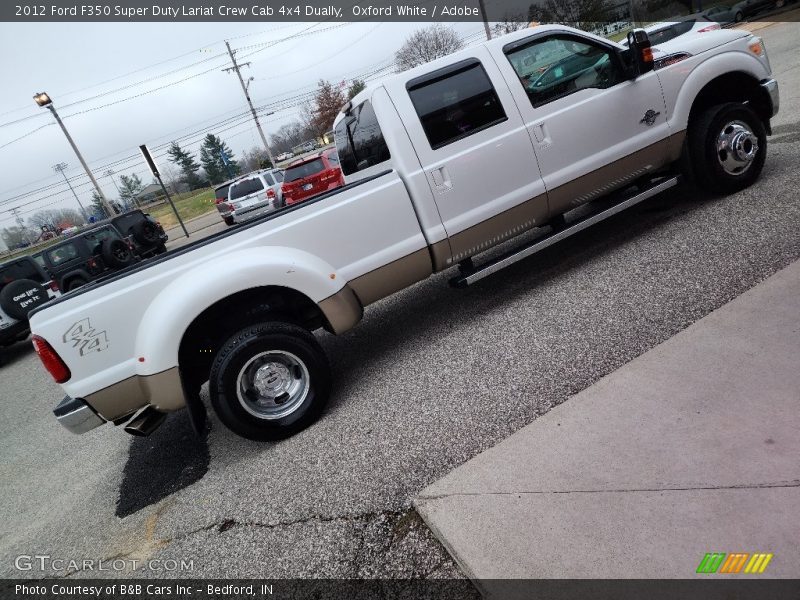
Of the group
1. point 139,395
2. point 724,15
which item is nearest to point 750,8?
point 724,15

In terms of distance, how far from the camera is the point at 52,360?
2973 mm

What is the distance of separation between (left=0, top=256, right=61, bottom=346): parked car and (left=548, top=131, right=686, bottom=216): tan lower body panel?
891cm

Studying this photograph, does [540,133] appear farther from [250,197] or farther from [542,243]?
[250,197]

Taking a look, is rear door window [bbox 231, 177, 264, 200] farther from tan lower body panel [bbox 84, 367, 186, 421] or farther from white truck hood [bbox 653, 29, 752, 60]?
tan lower body panel [bbox 84, 367, 186, 421]

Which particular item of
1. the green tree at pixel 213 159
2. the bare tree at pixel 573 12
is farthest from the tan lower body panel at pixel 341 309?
the green tree at pixel 213 159

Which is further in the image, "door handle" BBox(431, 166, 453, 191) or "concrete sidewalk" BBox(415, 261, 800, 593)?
"door handle" BBox(431, 166, 453, 191)

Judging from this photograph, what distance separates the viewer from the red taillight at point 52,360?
116 inches

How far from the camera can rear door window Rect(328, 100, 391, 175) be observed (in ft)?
13.1

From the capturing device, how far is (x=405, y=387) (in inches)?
143

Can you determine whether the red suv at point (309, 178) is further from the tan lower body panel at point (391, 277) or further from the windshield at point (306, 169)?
the tan lower body panel at point (391, 277)

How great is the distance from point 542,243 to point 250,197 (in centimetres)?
1677

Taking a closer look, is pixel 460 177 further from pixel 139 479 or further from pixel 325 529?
pixel 139 479

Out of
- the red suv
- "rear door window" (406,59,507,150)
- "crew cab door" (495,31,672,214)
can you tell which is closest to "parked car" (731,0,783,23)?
the red suv

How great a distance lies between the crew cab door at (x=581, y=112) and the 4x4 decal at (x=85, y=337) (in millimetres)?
3569
